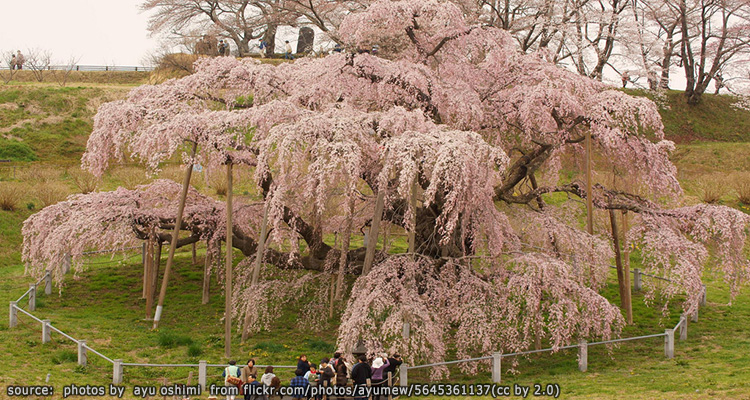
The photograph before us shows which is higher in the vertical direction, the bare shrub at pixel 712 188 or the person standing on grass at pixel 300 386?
the bare shrub at pixel 712 188

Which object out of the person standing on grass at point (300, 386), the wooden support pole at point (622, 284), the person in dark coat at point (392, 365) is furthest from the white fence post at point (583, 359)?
the person standing on grass at point (300, 386)

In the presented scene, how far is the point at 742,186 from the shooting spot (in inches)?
1243

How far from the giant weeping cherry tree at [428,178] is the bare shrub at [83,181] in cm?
1060

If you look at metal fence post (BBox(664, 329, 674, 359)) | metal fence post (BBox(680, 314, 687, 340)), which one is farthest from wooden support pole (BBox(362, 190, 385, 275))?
metal fence post (BBox(680, 314, 687, 340))

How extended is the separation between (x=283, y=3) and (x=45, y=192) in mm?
14710

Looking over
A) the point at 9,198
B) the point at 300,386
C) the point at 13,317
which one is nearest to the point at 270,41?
the point at 9,198

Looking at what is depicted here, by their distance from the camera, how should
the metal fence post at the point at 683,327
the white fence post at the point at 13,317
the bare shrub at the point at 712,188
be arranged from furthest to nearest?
the bare shrub at the point at 712,188
the metal fence post at the point at 683,327
the white fence post at the point at 13,317

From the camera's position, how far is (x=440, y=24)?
1784 centimetres

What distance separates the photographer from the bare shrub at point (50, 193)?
28672 mm

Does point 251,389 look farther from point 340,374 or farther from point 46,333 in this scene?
point 46,333

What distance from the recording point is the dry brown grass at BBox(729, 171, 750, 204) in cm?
3133

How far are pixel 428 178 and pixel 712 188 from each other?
2171 centimetres

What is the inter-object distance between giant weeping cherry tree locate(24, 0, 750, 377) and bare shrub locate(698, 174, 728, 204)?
13575 millimetres

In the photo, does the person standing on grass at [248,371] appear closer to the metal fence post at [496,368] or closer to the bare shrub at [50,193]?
the metal fence post at [496,368]
